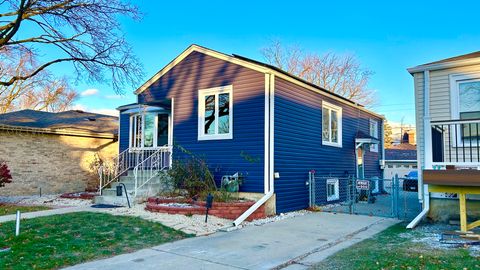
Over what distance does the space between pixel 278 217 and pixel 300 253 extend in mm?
3830

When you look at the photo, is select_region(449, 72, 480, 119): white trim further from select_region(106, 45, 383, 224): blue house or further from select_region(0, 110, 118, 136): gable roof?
select_region(0, 110, 118, 136): gable roof

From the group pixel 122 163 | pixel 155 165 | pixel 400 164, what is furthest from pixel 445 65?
pixel 400 164

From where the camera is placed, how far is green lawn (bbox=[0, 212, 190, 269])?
17.9 feet

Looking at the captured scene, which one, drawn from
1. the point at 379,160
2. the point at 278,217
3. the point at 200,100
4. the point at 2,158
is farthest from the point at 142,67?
the point at 379,160

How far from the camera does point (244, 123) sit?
10.6 meters

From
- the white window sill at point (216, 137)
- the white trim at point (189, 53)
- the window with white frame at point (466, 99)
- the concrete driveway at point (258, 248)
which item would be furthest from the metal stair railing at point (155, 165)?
the window with white frame at point (466, 99)

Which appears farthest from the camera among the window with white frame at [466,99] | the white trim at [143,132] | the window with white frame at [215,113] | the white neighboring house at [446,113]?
the white trim at [143,132]

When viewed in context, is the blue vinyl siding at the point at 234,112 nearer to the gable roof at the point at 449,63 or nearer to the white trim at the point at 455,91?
the gable roof at the point at 449,63

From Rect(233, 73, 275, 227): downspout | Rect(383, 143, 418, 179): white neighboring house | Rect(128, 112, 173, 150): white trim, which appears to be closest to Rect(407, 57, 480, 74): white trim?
Rect(233, 73, 275, 227): downspout

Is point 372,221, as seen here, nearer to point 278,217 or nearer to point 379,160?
point 278,217

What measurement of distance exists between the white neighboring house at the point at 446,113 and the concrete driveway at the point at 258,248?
6.18ft

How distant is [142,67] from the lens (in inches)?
544

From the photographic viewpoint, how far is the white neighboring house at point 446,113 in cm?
854

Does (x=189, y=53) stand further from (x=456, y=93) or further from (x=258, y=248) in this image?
(x=456, y=93)
